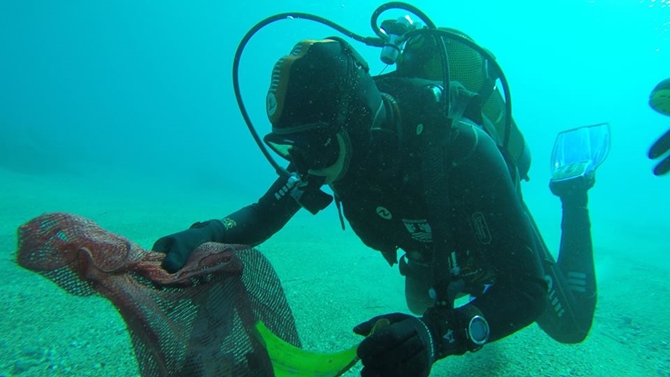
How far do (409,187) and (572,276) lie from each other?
10.3 ft

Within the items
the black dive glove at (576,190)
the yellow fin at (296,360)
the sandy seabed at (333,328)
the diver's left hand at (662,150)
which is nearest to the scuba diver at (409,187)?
the yellow fin at (296,360)

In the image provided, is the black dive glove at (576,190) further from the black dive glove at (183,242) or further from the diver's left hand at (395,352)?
the black dive glove at (183,242)

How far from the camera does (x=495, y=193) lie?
93.3 inches

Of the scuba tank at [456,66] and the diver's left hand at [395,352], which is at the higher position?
the scuba tank at [456,66]

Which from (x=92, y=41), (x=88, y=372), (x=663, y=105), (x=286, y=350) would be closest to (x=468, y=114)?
(x=663, y=105)

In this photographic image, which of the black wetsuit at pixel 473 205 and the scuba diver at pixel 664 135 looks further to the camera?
the scuba diver at pixel 664 135

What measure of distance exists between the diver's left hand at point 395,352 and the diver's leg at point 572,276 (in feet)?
8.17

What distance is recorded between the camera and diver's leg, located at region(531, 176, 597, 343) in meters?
3.81

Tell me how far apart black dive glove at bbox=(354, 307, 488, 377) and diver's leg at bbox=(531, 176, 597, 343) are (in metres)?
2.15

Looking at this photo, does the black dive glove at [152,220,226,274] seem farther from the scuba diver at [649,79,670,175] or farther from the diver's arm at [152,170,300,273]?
the scuba diver at [649,79,670,175]

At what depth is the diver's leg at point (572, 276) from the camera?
381 centimetres

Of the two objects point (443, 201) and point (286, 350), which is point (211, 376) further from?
point (443, 201)

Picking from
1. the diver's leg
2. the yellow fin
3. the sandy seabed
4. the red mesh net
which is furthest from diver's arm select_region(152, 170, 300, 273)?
the diver's leg

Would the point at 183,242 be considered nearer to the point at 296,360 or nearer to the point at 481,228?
the point at 296,360
